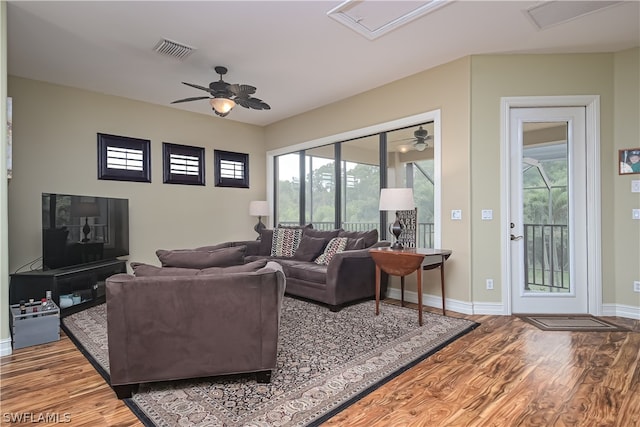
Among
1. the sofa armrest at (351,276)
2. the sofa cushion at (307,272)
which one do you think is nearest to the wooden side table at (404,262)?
the sofa armrest at (351,276)

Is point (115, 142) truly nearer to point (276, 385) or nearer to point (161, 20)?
point (161, 20)

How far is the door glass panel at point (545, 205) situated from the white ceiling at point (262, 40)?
2.84 feet

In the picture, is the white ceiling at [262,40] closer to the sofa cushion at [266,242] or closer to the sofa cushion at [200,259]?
the sofa cushion at [200,259]

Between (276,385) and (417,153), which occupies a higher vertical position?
(417,153)

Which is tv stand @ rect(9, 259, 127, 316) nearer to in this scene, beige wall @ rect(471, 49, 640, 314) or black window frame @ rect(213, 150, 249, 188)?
black window frame @ rect(213, 150, 249, 188)

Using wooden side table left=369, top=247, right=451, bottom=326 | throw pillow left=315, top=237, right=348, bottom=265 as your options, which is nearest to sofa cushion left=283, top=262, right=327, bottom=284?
throw pillow left=315, top=237, right=348, bottom=265

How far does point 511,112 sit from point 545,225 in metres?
1.24

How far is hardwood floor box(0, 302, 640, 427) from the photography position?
1.72m

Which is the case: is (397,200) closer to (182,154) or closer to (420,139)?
(420,139)

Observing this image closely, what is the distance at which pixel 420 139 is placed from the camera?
410cm

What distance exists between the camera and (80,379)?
215 centimetres

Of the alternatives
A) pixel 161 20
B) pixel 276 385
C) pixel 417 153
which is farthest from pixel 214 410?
pixel 417 153

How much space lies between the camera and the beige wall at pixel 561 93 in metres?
3.40

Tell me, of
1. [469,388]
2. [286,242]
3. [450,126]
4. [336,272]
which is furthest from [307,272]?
[450,126]
